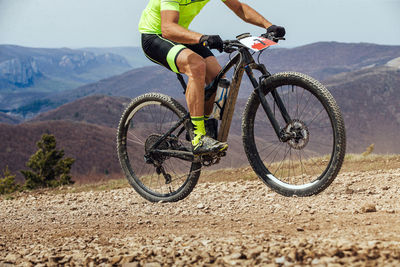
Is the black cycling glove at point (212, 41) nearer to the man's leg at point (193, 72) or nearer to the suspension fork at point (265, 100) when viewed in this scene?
the man's leg at point (193, 72)

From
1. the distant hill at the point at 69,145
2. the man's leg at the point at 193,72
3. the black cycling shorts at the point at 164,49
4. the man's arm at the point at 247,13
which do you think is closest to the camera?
the man's leg at the point at 193,72

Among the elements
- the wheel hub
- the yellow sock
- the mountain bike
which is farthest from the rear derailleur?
the wheel hub

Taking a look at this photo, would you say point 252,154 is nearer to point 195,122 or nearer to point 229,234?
point 195,122

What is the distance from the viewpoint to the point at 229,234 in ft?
13.2

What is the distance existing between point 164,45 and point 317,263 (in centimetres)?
370

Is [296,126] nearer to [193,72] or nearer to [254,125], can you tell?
[254,125]

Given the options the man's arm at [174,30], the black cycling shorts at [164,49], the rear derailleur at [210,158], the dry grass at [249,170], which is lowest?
the dry grass at [249,170]

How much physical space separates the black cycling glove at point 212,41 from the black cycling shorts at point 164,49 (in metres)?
0.50

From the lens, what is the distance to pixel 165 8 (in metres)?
5.31

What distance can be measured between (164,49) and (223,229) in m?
2.56

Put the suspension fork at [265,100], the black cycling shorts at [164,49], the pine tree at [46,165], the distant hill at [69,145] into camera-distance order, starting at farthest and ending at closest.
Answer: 1. the distant hill at [69,145]
2. the pine tree at [46,165]
3. the black cycling shorts at [164,49]
4. the suspension fork at [265,100]

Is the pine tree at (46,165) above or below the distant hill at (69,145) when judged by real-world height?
above

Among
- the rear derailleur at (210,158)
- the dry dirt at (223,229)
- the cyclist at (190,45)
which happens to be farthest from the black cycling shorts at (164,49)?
the dry dirt at (223,229)

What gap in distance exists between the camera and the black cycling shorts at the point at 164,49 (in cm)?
551
